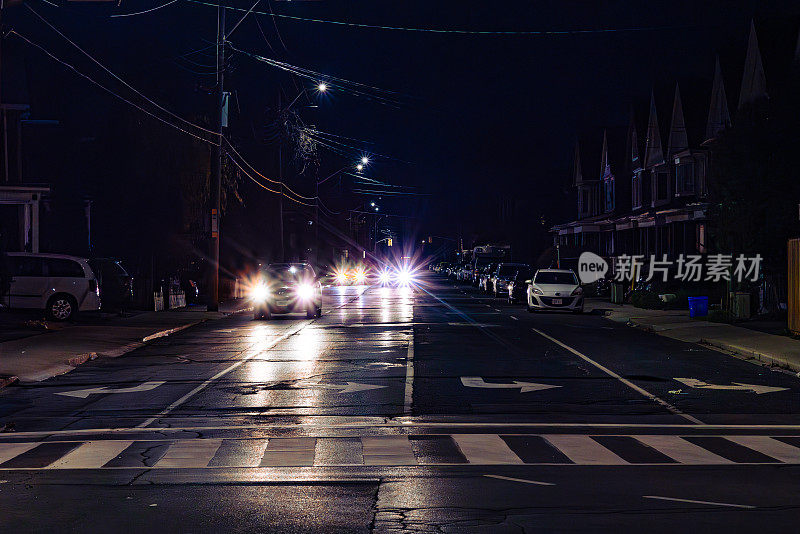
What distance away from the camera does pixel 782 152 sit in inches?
1181

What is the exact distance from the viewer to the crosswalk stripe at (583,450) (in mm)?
10391

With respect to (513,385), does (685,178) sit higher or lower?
higher

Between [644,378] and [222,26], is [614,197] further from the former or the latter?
[644,378]

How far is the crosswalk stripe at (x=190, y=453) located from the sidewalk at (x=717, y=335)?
11.9 metres

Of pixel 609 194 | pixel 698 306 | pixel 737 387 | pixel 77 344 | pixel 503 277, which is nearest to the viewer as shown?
pixel 737 387

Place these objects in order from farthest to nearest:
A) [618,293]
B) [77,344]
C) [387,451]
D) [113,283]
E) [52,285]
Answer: [618,293], [113,283], [52,285], [77,344], [387,451]

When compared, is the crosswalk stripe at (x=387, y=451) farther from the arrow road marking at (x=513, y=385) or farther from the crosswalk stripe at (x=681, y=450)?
the arrow road marking at (x=513, y=385)

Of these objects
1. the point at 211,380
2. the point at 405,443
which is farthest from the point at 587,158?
the point at 405,443

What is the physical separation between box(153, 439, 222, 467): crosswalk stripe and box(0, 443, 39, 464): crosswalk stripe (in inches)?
60.7

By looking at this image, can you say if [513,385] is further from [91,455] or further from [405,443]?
[91,455]

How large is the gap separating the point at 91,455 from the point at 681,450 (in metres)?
6.09

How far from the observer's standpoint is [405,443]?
11.5m

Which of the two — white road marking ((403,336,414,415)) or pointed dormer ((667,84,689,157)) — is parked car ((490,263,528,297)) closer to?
pointed dormer ((667,84,689,157))

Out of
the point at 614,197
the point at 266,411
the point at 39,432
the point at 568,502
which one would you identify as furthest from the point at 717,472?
the point at 614,197
